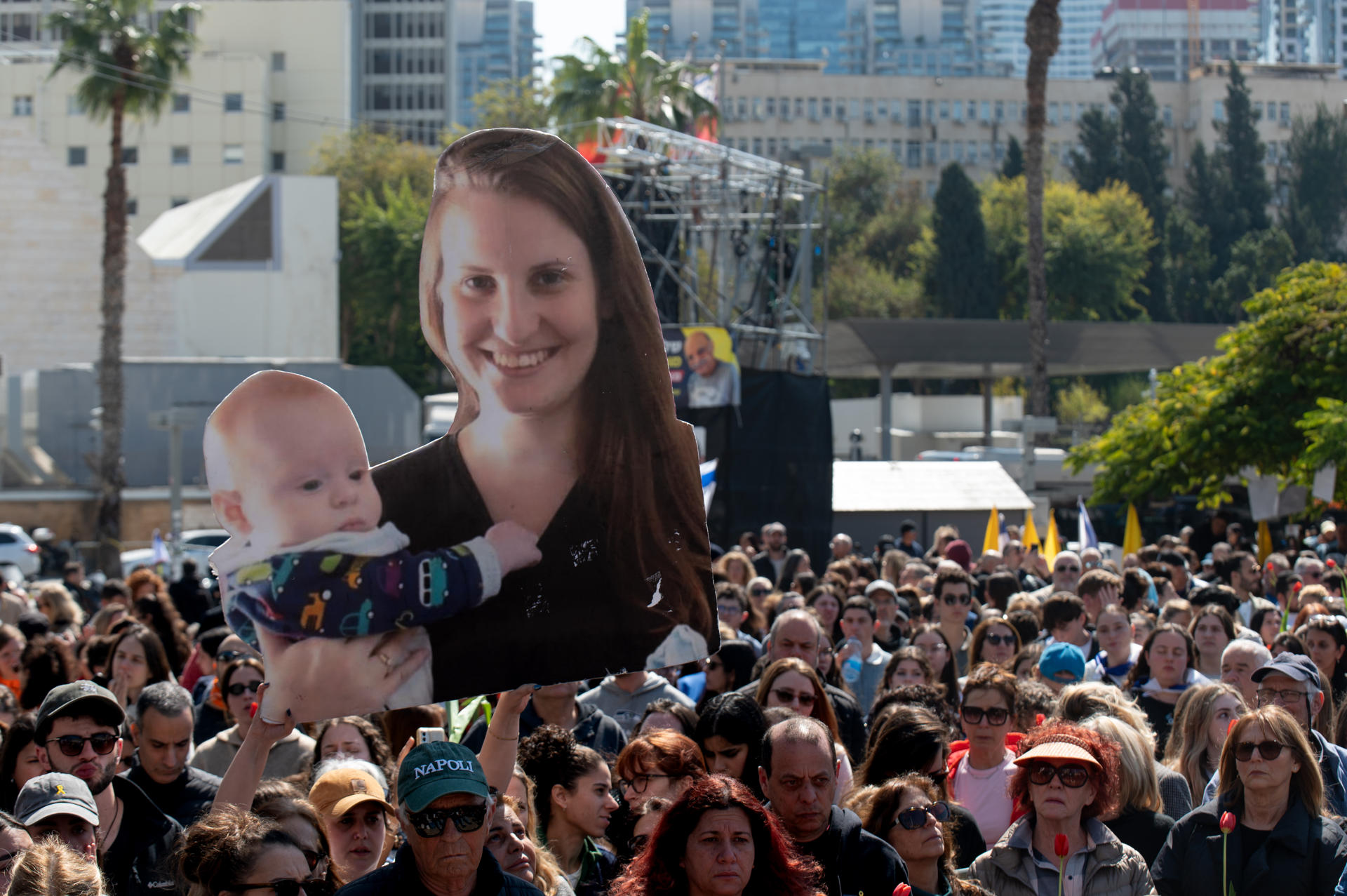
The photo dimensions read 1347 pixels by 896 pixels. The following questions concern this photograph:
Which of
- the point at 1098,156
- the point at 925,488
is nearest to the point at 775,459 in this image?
the point at 925,488

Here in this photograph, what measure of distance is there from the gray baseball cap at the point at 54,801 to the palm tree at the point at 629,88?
1360 inches

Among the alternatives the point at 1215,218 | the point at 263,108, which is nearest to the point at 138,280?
the point at 263,108

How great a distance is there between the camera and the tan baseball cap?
4.85 metres

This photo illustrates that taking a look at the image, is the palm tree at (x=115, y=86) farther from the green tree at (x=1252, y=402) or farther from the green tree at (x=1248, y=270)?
the green tree at (x=1248, y=270)

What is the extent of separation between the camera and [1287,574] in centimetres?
1185

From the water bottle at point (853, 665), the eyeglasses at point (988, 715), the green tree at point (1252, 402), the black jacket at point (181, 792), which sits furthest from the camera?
the green tree at point (1252, 402)

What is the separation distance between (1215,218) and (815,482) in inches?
2574

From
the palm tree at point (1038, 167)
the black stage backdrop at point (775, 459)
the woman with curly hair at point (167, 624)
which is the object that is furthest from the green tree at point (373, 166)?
the woman with curly hair at point (167, 624)

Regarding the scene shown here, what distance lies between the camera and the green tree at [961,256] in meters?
68.9

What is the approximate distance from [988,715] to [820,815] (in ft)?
4.88

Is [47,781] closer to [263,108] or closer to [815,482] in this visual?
[815,482]

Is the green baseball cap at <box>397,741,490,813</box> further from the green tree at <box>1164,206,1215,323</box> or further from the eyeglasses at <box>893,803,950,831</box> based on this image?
the green tree at <box>1164,206,1215,323</box>

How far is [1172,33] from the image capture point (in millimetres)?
164500

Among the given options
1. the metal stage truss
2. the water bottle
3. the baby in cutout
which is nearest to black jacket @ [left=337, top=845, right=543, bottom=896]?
the baby in cutout
